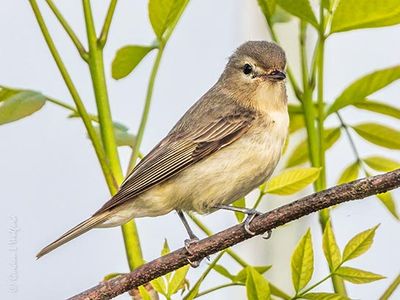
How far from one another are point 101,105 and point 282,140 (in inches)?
18.4

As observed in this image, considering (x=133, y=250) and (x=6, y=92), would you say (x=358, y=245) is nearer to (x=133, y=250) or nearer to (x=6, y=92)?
(x=133, y=250)

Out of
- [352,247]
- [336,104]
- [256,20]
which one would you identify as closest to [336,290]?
[352,247]

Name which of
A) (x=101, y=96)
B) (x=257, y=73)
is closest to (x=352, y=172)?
(x=257, y=73)

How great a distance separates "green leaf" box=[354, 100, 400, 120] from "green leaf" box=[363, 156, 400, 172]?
0.35 feet

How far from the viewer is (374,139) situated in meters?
1.29

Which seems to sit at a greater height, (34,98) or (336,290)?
(34,98)

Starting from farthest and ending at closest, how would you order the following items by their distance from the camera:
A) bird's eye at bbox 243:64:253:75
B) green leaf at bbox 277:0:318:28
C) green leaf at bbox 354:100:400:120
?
bird's eye at bbox 243:64:253:75 → green leaf at bbox 354:100:400:120 → green leaf at bbox 277:0:318:28

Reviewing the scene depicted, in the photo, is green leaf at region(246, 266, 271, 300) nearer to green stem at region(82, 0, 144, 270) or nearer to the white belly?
green stem at region(82, 0, 144, 270)

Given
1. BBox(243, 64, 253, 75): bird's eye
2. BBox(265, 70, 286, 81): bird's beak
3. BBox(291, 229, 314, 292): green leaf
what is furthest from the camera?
BBox(243, 64, 253, 75): bird's eye

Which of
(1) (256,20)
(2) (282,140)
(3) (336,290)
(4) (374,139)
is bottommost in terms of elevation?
(3) (336,290)

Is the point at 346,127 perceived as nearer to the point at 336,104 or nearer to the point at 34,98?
the point at 336,104

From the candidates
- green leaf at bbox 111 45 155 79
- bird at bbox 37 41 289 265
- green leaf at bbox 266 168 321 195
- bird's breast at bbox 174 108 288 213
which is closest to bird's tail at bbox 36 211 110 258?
bird at bbox 37 41 289 265

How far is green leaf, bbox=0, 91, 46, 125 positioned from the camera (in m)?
1.14

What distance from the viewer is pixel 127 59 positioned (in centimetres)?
121
